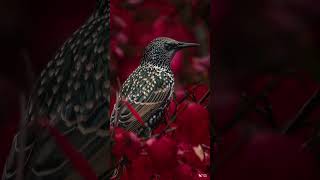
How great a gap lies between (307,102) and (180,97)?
329 mm

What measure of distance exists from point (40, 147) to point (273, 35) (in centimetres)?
67

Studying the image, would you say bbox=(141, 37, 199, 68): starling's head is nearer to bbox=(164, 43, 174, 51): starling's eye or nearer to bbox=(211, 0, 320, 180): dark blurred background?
bbox=(164, 43, 174, 51): starling's eye

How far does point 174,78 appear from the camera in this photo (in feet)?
4.37

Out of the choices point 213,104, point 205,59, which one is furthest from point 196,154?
point 205,59

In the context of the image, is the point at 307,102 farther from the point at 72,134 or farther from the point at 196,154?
the point at 72,134

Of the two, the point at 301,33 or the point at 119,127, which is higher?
the point at 301,33

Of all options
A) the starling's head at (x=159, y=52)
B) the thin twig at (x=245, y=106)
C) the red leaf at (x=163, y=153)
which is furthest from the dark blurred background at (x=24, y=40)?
the thin twig at (x=245, y=106)

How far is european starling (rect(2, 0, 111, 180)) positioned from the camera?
1.28 m

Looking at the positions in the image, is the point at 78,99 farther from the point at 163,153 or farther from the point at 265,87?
the point at 265,87

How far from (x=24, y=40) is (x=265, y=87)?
25.0 inches

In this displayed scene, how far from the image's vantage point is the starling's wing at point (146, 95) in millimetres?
1301

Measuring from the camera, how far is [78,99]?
4.27 feet

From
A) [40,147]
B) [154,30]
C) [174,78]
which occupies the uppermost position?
[154,30]

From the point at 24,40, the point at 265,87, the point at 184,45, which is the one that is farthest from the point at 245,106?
the point at 24,40
